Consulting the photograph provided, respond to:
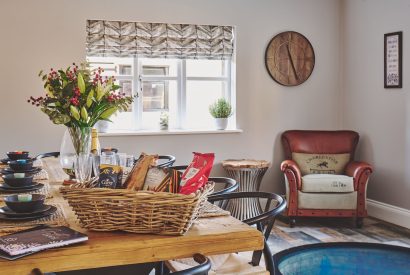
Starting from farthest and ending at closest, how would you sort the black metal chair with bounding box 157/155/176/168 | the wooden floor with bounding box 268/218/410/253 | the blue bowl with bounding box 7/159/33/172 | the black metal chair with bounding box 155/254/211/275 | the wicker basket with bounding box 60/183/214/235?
1. the wooden floor with bounding box 268/218/410/253
2. the black metal chair with bounding box 157/155/176/168
3. the blue bowl with bounding box 7/159/33/172
4. the wicker basket with bounding box 60/183/214/235
5. the black metal chair with bounding box 155/254/211/275

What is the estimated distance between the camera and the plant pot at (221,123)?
5.43m

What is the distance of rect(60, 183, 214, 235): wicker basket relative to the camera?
4.63ft

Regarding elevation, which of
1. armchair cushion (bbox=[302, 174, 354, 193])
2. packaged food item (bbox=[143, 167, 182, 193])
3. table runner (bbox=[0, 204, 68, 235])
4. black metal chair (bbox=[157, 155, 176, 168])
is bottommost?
armchair cushion (bbox=[302, 174, 354, 193])

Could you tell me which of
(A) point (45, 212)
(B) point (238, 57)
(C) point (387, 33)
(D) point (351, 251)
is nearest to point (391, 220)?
(C) point (387, 33)

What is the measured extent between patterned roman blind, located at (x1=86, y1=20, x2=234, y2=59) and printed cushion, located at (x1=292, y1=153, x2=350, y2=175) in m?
1.37

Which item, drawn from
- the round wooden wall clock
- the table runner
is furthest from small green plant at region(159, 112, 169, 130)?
the table runner

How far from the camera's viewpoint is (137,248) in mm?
1403

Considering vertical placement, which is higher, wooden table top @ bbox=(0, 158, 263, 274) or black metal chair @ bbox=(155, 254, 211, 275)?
wooden table top @ bbox=(0, 158, 263, 274)

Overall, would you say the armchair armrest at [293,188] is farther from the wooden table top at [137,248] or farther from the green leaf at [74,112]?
the wooden table top at [137,248]

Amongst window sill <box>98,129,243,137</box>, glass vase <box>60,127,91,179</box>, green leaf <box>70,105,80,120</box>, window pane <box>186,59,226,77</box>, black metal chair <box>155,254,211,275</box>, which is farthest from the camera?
window pane <box>186,59,226,77</box>

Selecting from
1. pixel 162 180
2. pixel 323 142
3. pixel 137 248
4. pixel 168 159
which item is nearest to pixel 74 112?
pixel 162 180

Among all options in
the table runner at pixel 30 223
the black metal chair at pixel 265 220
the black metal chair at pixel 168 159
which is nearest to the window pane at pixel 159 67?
the black metal chair at pixel 168 159

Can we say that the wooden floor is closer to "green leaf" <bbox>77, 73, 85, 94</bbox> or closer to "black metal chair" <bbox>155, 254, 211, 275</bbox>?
"green leaf" <bbox>77, 73, 85, 94</bbox>

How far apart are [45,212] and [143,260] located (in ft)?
1.64
